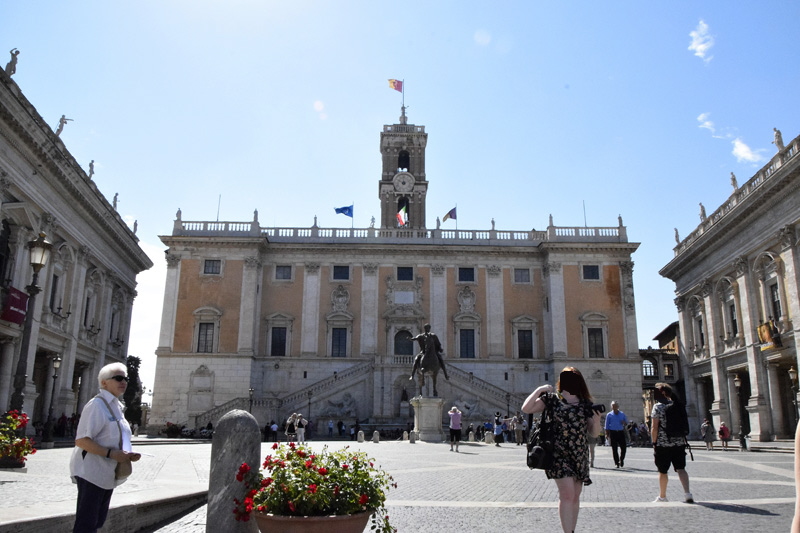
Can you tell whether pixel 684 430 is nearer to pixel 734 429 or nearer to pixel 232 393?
pixel 734 429

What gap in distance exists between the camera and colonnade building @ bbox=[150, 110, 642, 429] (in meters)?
40.8

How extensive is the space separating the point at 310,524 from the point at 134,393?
199 ft

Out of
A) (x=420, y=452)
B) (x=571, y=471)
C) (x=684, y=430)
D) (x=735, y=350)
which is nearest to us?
(x=571, y=471)

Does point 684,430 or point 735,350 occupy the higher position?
point 735,350

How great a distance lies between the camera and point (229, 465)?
585 centimetres

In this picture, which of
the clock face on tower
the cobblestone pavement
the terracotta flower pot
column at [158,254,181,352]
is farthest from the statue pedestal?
the clock face on tower

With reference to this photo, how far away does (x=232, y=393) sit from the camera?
1574 inches

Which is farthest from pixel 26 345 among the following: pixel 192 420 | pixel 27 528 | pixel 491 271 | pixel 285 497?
pixel 491 271

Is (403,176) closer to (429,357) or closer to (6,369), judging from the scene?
(429,357)

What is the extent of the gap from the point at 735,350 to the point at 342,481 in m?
33.9

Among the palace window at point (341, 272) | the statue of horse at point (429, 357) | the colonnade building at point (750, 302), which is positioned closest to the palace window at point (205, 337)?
the palace window at point (341, 272)

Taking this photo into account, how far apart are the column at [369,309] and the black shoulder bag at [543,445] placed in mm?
35963

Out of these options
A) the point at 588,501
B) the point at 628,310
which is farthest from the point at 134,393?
the point at 588,501

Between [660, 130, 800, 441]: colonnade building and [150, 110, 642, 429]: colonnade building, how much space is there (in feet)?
16.8
